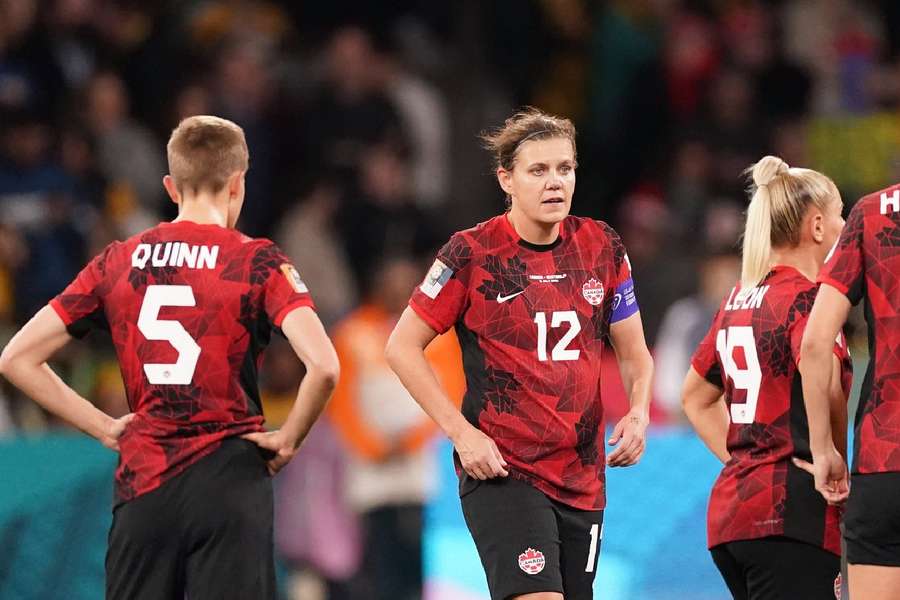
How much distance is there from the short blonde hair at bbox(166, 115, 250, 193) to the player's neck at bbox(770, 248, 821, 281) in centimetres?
195

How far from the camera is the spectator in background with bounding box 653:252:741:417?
32.4 feet

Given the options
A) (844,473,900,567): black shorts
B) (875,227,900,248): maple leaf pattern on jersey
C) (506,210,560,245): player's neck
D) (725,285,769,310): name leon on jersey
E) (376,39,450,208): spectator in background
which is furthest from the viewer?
(376,39,450,208): spectator in background

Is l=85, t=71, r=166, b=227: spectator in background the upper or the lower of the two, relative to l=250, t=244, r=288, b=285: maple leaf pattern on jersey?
upper

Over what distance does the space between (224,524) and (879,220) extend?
238 centimetres

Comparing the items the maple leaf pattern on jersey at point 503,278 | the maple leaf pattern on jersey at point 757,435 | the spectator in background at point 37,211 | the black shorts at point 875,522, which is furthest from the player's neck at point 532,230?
the spectator in background at point 37,211

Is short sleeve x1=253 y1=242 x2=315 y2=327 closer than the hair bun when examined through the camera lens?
Yes

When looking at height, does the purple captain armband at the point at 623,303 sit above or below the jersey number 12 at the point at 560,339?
above

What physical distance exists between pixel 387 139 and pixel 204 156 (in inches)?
259

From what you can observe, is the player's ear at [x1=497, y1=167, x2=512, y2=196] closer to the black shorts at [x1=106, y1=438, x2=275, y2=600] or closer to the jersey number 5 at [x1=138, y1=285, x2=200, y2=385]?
the jersey number 5 at [x1=138, y1=285, x2=200, y2=385]

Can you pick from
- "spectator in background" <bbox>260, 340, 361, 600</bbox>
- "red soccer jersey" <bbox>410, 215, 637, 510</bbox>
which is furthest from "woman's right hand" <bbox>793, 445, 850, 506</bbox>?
"spectator in background" <bbox>260, 340, 361, 600</bbox>

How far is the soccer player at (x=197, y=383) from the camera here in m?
5.40

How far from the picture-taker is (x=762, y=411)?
5.46 m

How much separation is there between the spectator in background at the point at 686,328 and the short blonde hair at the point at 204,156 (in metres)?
4.77

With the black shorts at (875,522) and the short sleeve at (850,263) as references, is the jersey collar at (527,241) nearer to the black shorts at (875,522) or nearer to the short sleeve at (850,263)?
the short sleeve at (850,263)
